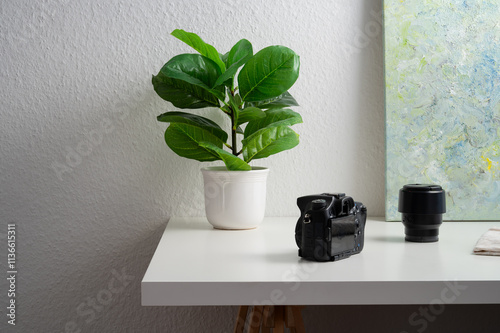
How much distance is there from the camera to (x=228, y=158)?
128 cm

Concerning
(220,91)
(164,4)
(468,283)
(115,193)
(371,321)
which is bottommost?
(371,321)

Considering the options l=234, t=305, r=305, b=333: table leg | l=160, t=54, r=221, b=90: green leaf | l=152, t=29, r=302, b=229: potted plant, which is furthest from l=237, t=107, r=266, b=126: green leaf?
l=234, t=305, r=305, b=333: table leg

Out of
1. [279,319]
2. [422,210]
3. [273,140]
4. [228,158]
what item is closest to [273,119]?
[273,140]

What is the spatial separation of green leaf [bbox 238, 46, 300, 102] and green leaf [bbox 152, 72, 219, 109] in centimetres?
12

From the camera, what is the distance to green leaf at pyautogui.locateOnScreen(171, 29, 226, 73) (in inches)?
50.5

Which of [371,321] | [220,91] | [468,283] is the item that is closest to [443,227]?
[371,321]

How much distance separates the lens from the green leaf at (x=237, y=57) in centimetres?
122

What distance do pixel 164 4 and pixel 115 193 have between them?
22.1 inches

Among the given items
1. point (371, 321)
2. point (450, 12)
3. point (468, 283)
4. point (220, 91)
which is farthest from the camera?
point (371, 321)

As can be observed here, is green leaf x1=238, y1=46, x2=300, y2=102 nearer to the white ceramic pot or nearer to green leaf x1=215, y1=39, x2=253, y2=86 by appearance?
green leaf x1=215, y1=39, x2=253, y2=86

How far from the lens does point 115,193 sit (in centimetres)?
154

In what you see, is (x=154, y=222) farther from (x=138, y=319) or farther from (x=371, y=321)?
(x=371, y=321)

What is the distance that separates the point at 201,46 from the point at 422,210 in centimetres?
65

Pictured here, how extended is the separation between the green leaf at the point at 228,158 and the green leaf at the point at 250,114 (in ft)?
0.38
